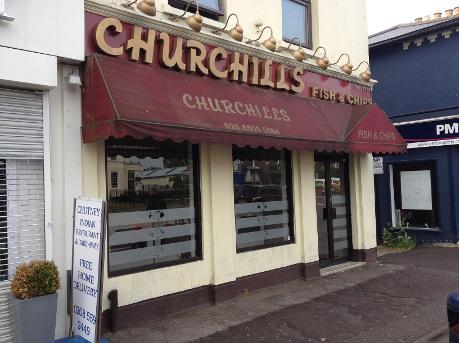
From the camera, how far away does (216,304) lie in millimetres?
6992

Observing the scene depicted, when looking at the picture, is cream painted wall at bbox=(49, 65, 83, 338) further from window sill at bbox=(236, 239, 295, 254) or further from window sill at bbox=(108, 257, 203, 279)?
window sill at bbox=(236, 239, 295, 254)

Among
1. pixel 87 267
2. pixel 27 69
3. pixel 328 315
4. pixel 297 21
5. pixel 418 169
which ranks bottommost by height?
pixel 328 315

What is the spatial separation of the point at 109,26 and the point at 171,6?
1312 mm

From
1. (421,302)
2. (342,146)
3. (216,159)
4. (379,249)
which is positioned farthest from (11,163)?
(379,249)

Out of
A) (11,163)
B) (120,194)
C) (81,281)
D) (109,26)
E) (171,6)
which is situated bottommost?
(81,281)

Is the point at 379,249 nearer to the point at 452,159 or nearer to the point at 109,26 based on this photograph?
the point at 452,159

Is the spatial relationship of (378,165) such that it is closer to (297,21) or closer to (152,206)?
(297,21)

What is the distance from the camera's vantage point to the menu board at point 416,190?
13.1 meters

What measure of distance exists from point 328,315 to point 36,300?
3869 mm

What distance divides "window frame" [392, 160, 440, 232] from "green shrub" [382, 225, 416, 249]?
581 millimetres

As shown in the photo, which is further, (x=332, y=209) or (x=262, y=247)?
(x=332, y=209)

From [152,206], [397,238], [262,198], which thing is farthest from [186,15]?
[397,238]

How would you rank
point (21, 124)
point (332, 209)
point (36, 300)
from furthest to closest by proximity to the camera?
1. point (332, 209)
2. point (21, 124)
3. point (36, 300)

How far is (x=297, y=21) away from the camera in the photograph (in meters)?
9.23
